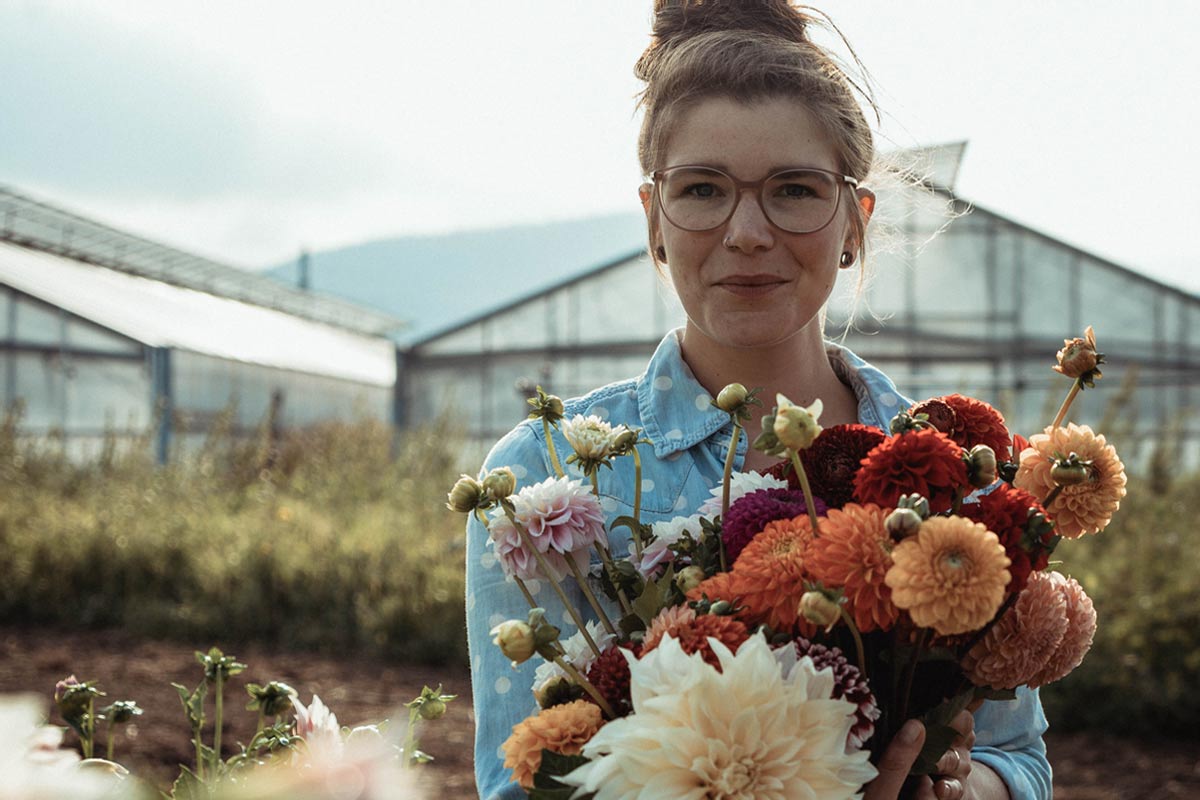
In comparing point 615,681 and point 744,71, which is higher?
point 744,71

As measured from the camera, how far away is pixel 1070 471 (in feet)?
2.88

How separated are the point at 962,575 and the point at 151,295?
1870cm

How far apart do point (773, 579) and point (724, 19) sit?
947 millimetres

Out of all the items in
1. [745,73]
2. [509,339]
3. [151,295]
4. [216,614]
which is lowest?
[216,614]

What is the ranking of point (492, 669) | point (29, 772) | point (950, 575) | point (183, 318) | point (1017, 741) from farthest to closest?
1. point (183, 318)
2. point (1017, 741)
3. point (492, 669)
4. point (950, 575)
5. point (29, 772)

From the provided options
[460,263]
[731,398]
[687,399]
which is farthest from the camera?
[460,263]

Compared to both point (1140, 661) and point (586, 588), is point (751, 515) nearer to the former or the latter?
point (586, 588)

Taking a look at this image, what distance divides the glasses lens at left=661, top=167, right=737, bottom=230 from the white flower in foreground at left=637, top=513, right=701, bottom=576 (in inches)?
18.1

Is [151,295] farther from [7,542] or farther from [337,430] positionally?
[7,542]

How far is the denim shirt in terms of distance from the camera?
123 centimetres

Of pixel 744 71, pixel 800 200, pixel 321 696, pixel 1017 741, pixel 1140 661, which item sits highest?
pixel 744 71

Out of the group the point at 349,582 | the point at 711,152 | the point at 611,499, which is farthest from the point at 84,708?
the point at 349,582

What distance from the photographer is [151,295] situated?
17703 millimetres

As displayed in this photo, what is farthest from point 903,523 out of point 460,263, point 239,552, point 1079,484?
point 460,263
